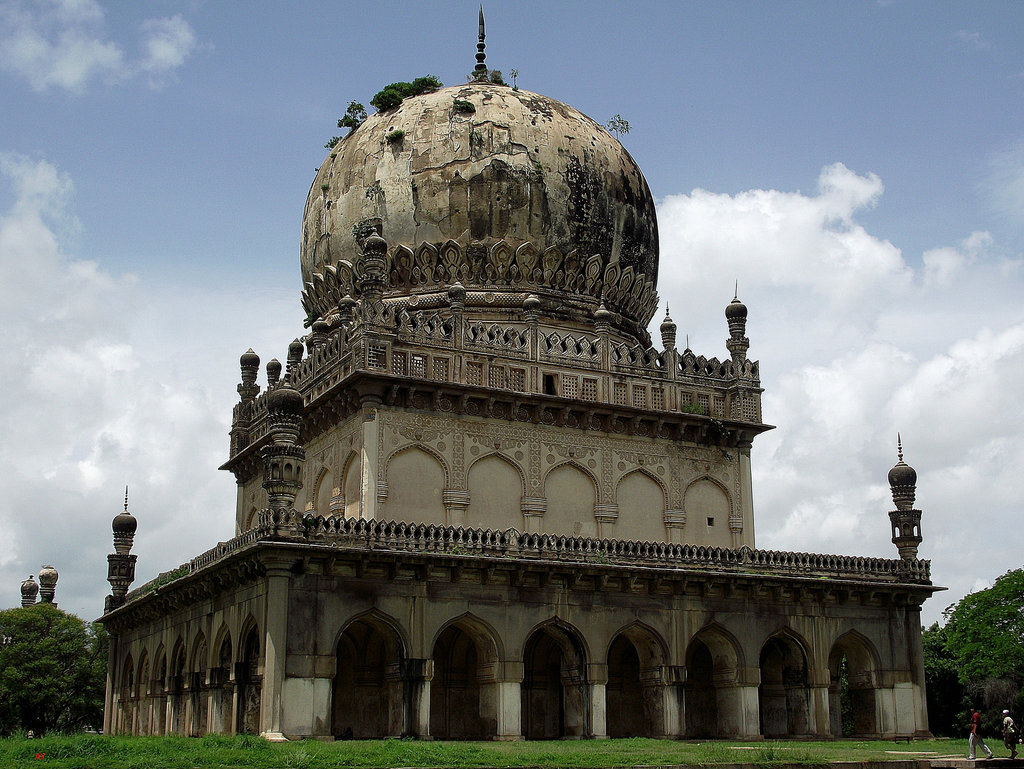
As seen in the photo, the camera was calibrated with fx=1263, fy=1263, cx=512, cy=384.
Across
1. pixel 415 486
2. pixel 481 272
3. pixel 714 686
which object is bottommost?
pixel 714 686

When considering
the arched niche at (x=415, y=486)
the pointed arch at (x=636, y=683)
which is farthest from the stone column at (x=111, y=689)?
the pointed arch at (x=636, y=683)

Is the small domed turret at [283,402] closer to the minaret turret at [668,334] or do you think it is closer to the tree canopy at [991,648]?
the minaret turret at [668,334]

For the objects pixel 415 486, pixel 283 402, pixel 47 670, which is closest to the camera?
pixel 283 402

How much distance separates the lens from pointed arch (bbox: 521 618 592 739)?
25594mm

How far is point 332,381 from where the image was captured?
2839cm

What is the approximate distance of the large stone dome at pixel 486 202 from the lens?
100 ft

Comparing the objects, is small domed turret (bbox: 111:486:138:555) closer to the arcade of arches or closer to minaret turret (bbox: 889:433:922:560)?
the arcade of arches

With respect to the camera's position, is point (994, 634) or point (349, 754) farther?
point (994, 634)

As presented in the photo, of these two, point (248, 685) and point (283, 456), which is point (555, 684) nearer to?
point (248, 685)

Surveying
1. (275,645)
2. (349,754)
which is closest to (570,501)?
(275,645)

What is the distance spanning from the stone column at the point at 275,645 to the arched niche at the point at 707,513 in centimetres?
1057

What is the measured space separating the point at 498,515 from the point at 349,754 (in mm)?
10309

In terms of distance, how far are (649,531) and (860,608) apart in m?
5.01

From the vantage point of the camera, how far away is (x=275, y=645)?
22.8 meters
